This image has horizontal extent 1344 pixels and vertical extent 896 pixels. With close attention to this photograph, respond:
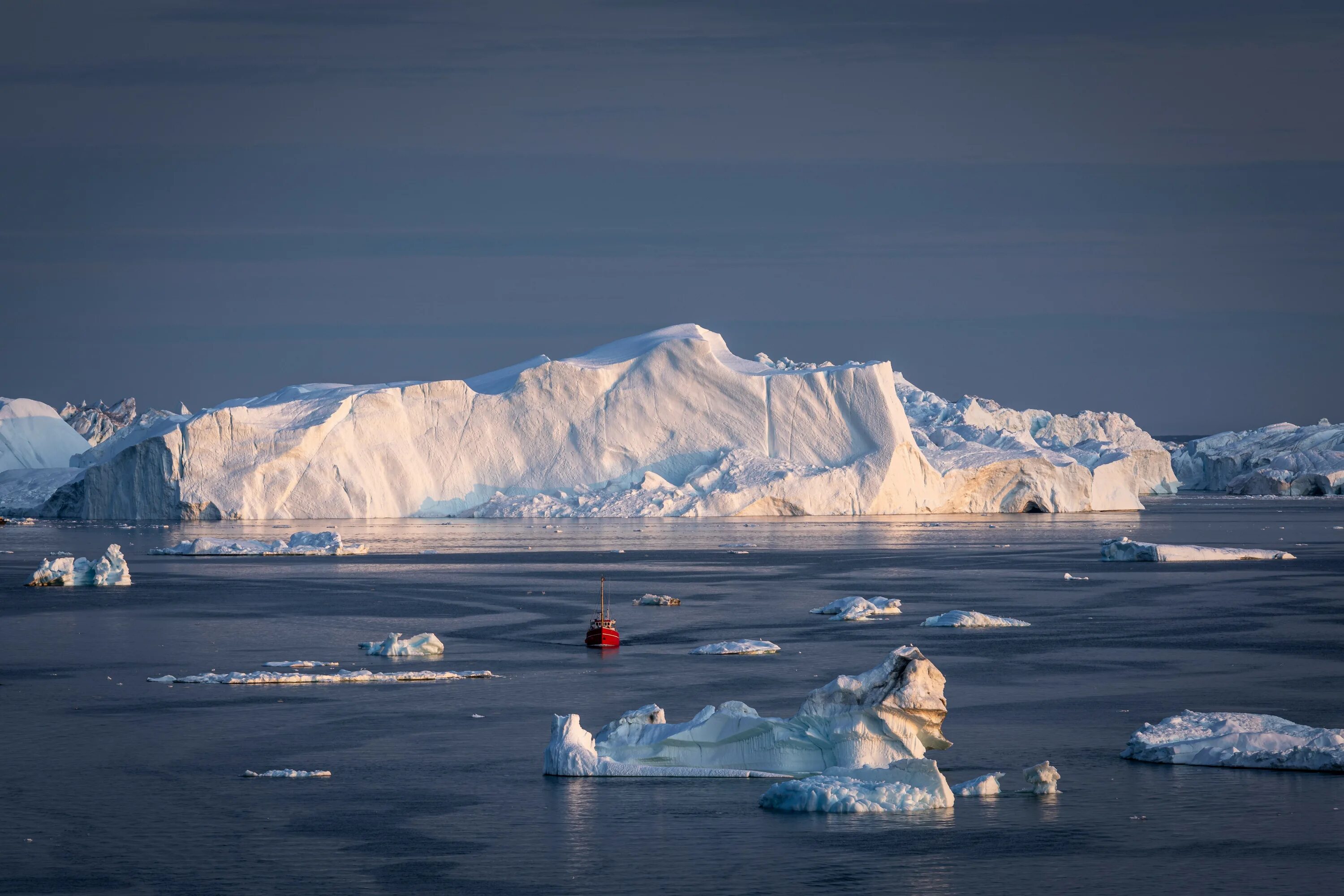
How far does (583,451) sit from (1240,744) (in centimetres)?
4518

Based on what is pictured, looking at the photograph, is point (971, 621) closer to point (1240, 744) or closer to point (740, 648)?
point (740, 648)

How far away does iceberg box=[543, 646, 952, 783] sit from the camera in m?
11.1

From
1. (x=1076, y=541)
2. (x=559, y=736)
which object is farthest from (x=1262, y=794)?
(x=1076, y=541)

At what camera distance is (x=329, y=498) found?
2190 inches

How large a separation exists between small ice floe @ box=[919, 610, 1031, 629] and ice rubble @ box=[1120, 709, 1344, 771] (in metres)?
8.85

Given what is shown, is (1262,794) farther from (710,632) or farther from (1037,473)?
(1037,473)

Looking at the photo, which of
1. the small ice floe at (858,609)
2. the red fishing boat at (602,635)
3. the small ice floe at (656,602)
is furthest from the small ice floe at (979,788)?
the small ice floe at (656,602)

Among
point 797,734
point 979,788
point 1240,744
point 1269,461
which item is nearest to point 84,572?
point 797,734

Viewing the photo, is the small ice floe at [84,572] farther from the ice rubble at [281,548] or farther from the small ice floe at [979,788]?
the small ice floe at [979,788]

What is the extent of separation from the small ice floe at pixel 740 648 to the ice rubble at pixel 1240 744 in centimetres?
653

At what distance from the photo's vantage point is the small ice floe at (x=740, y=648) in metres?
18.5

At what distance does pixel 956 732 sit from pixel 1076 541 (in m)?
31.2

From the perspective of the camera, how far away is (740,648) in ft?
60.8

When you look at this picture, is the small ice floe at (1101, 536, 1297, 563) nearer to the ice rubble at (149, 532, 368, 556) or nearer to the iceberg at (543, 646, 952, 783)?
the ice rubble at (149, 532, 368, 556)
